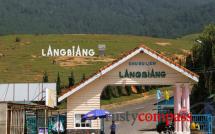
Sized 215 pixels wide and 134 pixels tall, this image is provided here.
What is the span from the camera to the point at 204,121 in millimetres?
37594

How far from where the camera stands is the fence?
118 feet

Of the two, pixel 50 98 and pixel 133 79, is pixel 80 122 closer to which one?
pixel 50 98

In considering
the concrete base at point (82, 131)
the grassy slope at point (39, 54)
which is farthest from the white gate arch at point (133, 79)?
the grassy slope at point (39, 54)

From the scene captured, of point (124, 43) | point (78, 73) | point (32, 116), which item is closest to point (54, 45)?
point (124, 43)

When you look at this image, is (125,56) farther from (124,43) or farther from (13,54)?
(124,43)

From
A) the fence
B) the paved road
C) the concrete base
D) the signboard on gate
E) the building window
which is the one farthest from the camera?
the paved road

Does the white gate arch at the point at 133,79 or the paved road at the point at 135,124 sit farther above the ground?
the white gate arch at the point at 133,79

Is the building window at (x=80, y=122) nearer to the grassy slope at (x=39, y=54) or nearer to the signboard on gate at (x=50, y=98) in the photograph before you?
the signboard on gate at (x=50, y=98)

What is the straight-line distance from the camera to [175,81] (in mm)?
37344

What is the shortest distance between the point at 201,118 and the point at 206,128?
92cm

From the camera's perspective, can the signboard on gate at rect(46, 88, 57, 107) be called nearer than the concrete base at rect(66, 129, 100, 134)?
Yes

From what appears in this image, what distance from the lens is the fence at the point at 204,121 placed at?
36094 millimetres

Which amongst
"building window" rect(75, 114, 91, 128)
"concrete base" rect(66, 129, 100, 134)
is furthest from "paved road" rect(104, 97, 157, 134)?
"building window" rect(75, 114, 91, 128)

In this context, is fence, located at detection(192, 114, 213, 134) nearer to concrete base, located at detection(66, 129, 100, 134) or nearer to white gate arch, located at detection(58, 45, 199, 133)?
white gate arch, located at detection(58, 45, 199, 133)
